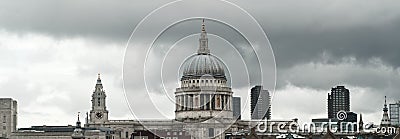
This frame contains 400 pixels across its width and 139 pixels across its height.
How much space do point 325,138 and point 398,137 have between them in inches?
461

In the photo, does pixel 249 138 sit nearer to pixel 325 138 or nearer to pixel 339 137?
pixel 325 138

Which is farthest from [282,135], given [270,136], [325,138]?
[325,138]

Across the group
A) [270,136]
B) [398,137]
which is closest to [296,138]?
[270,136]

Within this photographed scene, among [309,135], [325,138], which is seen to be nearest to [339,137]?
[309,135]

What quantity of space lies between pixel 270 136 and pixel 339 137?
13913mm

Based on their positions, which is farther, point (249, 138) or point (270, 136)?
point (270, 136)

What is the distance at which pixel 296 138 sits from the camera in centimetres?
18812

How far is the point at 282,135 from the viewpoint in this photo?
196 m

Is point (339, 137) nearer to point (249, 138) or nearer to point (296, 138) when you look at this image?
point (296, 138)

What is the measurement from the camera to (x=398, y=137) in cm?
17775

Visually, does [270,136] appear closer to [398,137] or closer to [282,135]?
[282,135]

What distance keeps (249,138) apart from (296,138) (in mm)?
14955

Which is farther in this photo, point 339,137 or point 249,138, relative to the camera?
point 339,137

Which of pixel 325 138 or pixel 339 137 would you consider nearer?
pixel 325 138
